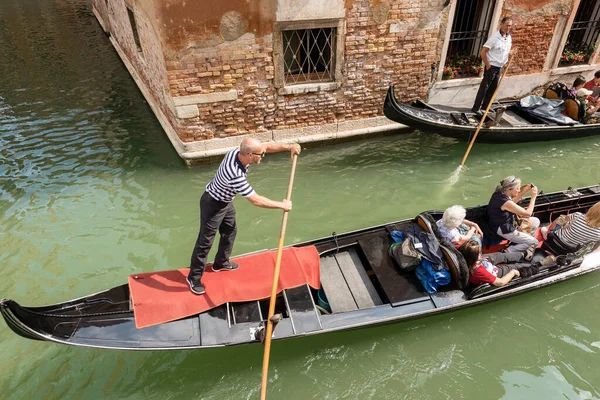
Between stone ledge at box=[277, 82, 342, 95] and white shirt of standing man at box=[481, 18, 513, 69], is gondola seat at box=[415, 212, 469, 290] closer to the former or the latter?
stone ledge at box=[277, 82, 342, 95]

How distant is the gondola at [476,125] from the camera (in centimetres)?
510

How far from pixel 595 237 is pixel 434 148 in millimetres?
2675

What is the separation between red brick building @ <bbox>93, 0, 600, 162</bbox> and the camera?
4.55 m

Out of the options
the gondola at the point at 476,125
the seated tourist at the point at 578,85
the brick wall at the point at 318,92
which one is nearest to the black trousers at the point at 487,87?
the gondola at the point at 476,125

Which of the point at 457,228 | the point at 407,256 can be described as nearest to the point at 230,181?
the point at 407,256

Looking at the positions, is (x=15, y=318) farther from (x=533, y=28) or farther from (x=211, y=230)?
(x=533, y=28)

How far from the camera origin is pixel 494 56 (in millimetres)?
5137

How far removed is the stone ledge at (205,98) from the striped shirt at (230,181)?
8.30 ft

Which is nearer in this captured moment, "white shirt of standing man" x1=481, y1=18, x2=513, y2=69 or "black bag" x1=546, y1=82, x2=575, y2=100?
"white shirt of standing man" x1=481, y1=18, x2=513, y2=69

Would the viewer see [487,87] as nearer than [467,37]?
Yes

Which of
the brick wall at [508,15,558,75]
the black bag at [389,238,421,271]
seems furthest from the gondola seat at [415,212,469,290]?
the brick wall at [508,15,558,75]

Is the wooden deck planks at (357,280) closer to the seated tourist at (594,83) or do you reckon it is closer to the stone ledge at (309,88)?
the stone ledge at (309,88)

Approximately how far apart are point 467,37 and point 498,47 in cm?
94

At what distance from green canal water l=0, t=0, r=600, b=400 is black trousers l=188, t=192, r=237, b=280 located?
2.22 ft
